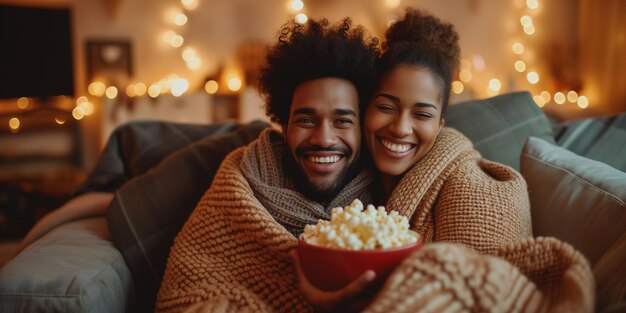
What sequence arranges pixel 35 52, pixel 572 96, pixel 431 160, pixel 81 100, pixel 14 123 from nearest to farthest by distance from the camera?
pixel 431 160 → pixel 14 123 → pixel 35 52 → pixel 81 100 → pixel 572 96

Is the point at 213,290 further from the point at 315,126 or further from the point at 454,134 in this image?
the point at 454,134

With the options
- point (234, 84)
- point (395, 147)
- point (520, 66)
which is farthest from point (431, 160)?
point (520, 66)

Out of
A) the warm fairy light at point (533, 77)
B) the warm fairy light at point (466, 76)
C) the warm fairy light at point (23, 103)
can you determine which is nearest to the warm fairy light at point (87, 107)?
the warm fairy light at point (23, 103)

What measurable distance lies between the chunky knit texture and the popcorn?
239mm

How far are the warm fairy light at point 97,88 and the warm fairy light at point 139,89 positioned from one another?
0.23 m

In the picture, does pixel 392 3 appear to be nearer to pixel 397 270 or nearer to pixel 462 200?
pixel 462 200

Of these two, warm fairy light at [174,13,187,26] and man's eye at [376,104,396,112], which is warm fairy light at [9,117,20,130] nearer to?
warm fairy light at [174,13,187,26]

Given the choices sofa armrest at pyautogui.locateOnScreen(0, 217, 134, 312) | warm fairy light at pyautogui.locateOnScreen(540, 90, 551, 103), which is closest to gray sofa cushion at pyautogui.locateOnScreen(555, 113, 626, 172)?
sofa armrest at pyautogui.locateOnScreen(0, 217, 134, 312)

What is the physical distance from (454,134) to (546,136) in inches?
16.5

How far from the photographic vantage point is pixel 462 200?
1261 millimetres

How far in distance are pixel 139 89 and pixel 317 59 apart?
11.2 ft

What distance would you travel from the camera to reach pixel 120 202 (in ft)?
5.41

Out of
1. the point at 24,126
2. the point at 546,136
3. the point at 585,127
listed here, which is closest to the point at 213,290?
the point at 546,136

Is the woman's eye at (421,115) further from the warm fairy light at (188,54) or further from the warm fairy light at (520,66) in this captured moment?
the warm fairy light at (520,66)
